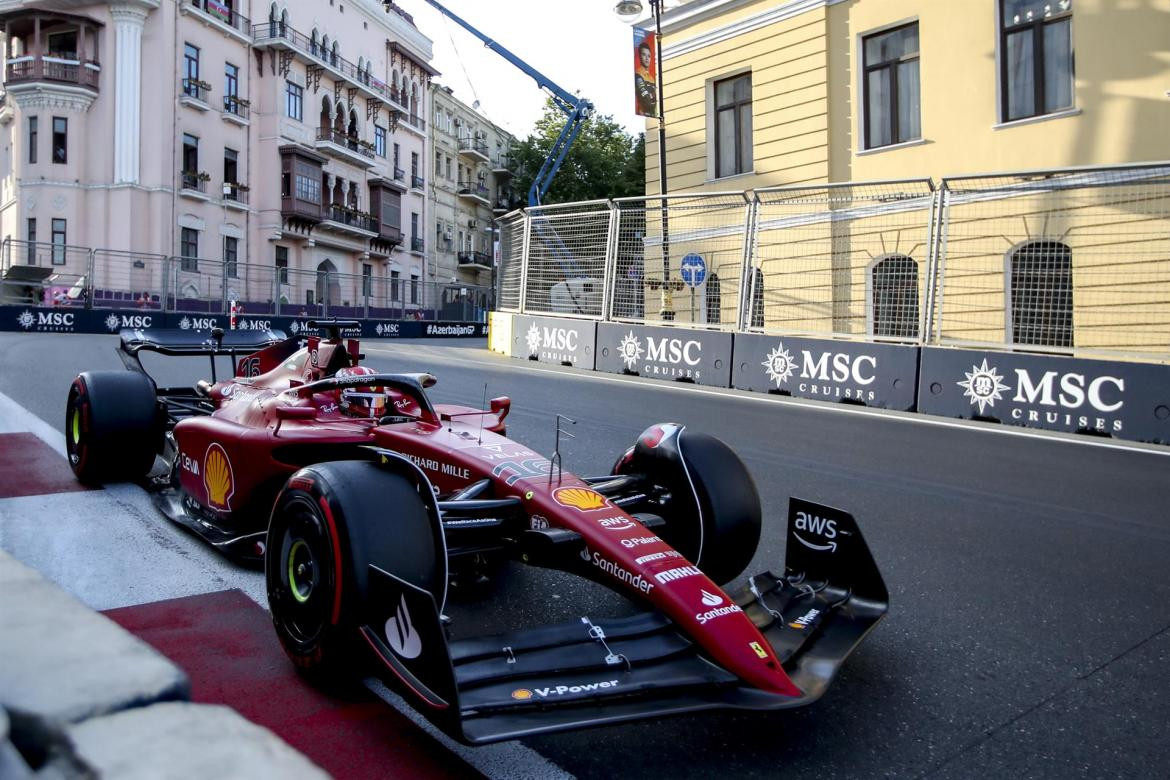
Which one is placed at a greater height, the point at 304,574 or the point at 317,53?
the point at 317,53

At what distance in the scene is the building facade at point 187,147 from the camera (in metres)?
26.7

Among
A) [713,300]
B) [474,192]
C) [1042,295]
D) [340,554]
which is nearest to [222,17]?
[474,192]

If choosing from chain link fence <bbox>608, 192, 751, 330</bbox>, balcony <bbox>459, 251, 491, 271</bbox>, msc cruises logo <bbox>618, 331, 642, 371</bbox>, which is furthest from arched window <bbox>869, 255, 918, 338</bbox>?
balcony <bbox>459, 251, 491, 271</bbox>

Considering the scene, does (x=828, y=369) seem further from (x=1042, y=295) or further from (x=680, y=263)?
(x=680, y=263)

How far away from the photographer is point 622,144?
174ft

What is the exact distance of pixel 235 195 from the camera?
36.3 m

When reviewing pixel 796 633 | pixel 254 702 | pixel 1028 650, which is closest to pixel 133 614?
pixel 254 702

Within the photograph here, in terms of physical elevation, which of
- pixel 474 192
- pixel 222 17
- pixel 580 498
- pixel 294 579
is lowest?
pixel 294 579

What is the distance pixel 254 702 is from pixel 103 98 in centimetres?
3566

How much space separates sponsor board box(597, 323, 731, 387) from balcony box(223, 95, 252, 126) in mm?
29330

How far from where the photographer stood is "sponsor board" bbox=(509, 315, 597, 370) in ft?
42.0

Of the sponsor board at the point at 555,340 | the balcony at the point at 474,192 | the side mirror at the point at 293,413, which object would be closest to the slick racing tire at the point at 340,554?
the side mirror at the point at 293,413

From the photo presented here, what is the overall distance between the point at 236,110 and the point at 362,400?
37286mm

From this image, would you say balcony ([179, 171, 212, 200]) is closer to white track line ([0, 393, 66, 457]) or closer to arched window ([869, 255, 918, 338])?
white track line ([0, 393, 66, 457])
